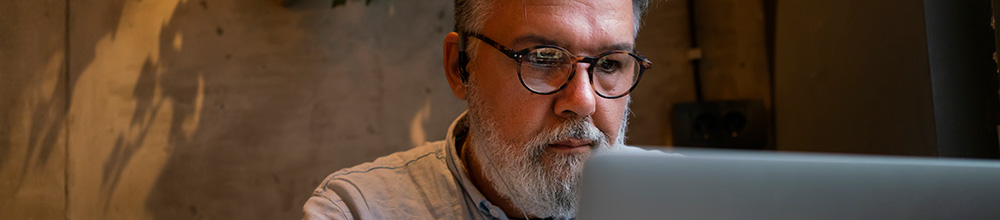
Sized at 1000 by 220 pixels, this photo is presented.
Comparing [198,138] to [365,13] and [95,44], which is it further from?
[365,13]

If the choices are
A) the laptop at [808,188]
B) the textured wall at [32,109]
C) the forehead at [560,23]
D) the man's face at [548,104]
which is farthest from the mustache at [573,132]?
the textured wall at [32,109]

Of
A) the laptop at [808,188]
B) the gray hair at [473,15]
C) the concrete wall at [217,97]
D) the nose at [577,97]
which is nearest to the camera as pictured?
the laptop at [808,188]

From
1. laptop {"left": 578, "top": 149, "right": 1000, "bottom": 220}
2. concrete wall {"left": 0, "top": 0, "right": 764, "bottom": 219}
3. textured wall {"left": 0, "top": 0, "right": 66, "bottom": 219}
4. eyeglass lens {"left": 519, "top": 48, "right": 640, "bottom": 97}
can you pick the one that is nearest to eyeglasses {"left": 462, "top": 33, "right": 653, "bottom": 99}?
eyeglass lens {"left": 519, "top": 48, "right": 640, "bottom": 97}

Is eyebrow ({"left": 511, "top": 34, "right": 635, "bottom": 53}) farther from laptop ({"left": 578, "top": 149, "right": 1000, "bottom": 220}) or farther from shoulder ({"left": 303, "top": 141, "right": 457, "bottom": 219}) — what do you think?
laptop ({"left": 578, "top": 149, "right": 1000, "bottom": 220})

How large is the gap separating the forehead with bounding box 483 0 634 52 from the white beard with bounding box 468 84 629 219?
0.13 metres

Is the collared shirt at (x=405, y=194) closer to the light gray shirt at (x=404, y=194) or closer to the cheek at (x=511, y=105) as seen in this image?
the light gray shirt at (x=404, y=194)

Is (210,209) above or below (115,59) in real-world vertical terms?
below

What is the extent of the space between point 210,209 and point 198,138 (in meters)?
0.17

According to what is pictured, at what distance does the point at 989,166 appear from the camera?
38 centimetres

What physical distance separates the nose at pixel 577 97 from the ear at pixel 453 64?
0.80ft

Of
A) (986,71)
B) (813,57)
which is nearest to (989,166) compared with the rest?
(986,71)

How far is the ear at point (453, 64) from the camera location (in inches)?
44.6

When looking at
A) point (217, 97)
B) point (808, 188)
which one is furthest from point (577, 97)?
point (217, 97)

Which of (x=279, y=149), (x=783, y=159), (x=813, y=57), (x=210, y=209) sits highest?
(x=783, y=159)
